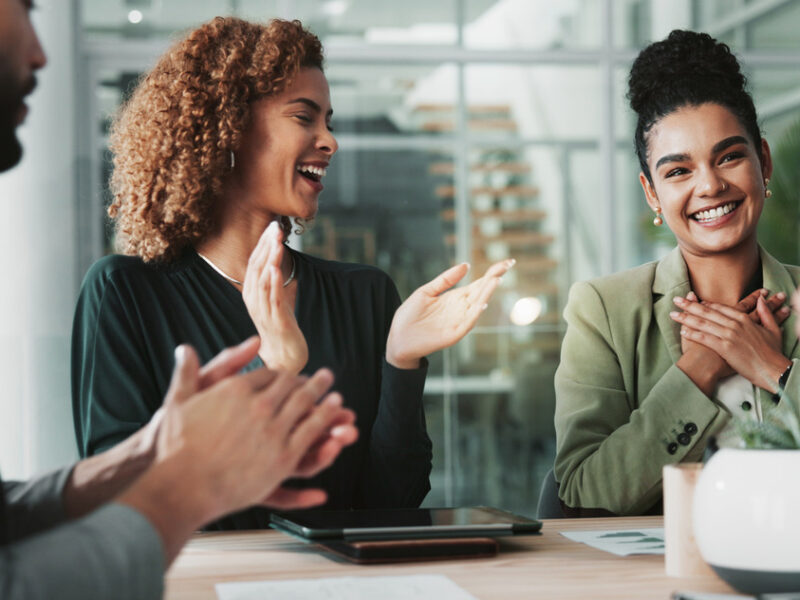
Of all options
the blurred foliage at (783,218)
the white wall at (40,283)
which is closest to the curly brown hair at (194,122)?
the white wall at (40,283)

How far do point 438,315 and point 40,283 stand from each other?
380 cm

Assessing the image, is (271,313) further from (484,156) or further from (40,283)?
(484,156)

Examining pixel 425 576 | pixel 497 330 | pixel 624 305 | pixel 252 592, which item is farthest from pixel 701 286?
pixel 497 330

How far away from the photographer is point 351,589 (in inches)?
44.1

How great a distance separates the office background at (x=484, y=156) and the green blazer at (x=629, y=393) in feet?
10.9

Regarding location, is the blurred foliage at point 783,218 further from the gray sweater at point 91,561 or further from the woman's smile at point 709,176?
the gray sweater at point 91,561

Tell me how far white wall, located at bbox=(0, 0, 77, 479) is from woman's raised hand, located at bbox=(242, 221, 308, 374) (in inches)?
144

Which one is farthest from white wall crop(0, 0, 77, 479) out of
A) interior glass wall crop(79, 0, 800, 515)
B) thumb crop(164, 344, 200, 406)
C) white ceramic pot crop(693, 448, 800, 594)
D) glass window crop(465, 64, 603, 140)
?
white ceramic pot crop(693, 448, 800, 594)

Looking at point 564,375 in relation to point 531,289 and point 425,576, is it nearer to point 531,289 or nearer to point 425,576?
point 425,576

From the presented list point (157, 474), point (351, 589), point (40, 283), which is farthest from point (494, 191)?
point (157, 474)

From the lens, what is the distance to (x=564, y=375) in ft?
7.06

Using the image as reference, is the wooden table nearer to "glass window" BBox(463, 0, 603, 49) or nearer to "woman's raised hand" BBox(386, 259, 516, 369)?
"woman's raised hand" BBox(386, 259, 516, 369)

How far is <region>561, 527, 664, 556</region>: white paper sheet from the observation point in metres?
1.37

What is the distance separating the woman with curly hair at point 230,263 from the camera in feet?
6.27
